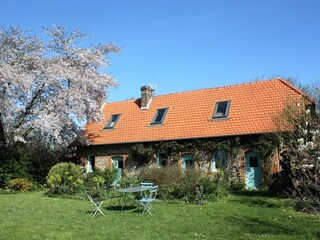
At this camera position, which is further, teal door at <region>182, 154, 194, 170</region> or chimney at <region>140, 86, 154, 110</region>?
chimney at <region>140, 86, 154, 110</region>

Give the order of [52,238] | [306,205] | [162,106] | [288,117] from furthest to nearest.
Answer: [162,106] < [288,117] < [306,205] < [52,238]

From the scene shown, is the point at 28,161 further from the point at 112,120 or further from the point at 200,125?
the point at 200,125

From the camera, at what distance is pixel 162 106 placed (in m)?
24.8

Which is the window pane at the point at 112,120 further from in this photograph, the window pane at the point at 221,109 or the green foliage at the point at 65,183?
the window pane at the point at 221,109

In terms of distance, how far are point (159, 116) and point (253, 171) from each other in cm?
724

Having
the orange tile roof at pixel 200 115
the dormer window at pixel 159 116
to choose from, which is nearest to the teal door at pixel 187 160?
the orange tile roof at pixel 200 115

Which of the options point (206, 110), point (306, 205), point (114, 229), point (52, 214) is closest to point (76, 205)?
point (52, 214)

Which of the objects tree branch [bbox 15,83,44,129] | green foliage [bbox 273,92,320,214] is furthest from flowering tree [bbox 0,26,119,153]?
green foliage [bbox 273,92,320,214]

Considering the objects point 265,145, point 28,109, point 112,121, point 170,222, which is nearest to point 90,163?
point 112,121

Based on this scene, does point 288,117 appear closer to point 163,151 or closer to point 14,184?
point 163,151

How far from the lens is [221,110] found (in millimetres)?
21797

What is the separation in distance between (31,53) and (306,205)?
57.3ft

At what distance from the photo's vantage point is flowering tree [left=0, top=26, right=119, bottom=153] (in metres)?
21.4

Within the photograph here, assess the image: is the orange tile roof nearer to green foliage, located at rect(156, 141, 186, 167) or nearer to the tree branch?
green foliage, located at rect(156, 141, 186, 167)
